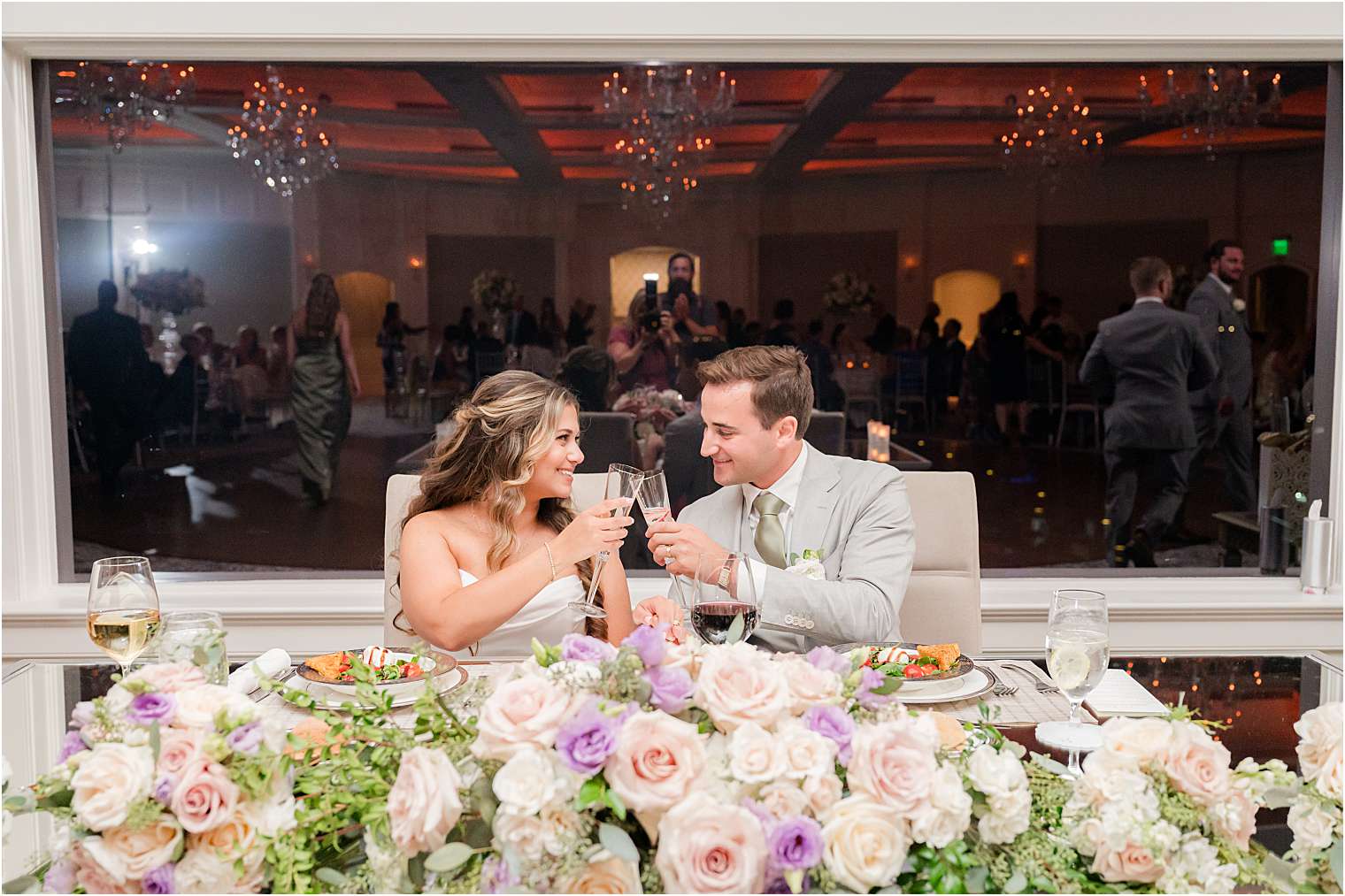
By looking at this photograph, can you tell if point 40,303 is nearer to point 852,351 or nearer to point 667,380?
point 667,380

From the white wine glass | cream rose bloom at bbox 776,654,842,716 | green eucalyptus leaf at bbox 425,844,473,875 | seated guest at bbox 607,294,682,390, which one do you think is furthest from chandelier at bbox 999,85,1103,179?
green eucalyptus leaf at bbox 425,844,473,875

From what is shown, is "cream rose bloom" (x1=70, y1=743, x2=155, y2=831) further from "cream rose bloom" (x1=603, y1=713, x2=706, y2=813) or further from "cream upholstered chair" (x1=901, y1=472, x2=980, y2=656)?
"cream upholstered chair" (x1=901, y1=472, x2=980, y2=656)

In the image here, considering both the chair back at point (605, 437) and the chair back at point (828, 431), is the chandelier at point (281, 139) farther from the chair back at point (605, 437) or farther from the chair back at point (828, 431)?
the chair back at point (828, 431)

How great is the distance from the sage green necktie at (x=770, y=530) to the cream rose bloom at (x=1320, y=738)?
142 centimetres

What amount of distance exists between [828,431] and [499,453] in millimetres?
1559

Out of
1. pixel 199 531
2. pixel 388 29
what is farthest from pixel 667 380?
pixel 199 531

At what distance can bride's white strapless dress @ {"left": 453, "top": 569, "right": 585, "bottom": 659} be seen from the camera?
2404 millimetres

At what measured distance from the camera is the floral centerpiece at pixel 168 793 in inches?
36.2

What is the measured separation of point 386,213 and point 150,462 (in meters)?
1.11

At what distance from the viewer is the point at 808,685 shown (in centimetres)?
98

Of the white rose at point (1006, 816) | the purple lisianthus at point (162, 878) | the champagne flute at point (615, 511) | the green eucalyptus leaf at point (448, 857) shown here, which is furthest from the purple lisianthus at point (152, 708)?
the champagne flute at point (615, 511)

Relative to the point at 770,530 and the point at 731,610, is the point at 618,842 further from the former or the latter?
the point at 770,530

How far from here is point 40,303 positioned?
3.36m

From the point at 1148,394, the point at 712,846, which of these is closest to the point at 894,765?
the point at 712,846
